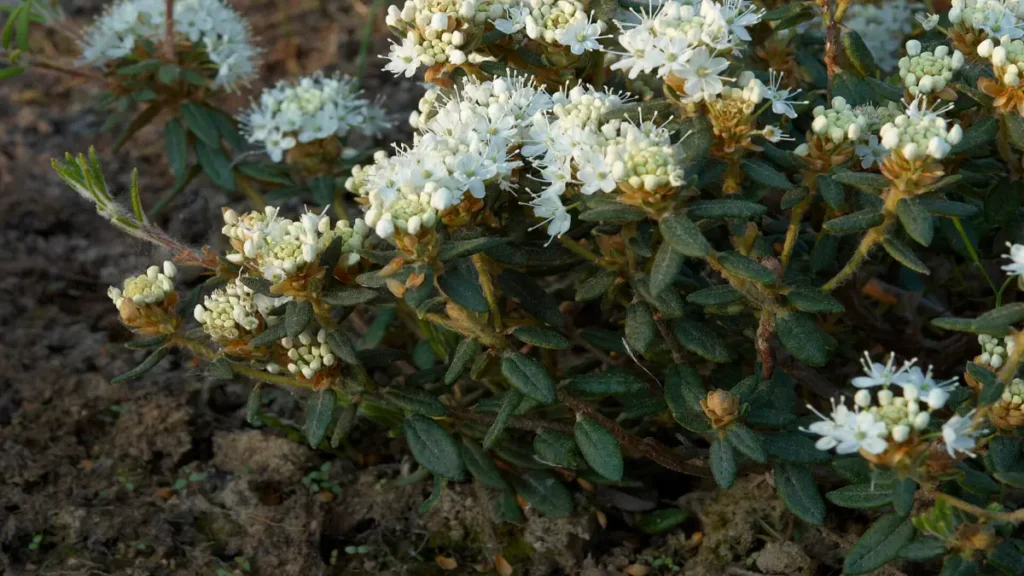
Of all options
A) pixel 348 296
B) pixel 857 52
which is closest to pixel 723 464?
pixel 348 296

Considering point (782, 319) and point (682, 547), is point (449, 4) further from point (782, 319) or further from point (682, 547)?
point (682, 547)

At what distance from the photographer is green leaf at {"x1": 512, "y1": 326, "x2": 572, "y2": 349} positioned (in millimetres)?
2619

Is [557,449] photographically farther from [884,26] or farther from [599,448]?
[884,26]

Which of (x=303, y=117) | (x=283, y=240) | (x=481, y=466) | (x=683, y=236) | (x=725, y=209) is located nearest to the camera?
(x=683, y=236)

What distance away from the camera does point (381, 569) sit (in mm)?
3223

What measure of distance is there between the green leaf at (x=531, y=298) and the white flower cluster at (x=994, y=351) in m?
1.03

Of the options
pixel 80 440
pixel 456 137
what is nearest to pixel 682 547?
pixel 456 137

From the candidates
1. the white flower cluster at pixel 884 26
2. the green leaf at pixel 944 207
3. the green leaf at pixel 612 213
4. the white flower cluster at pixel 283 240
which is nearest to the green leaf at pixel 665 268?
the green leaf at pixel 612 213

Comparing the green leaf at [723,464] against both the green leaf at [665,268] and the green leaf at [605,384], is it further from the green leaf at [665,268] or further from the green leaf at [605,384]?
the green leaf at [665,268]

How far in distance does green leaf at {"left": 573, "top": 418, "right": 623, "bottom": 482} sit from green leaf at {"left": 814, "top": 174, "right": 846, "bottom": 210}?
31.1 inches

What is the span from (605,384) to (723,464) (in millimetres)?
395

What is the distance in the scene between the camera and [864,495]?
245 centimetres

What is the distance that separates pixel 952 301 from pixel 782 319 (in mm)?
1486

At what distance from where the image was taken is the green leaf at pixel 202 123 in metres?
3.95
